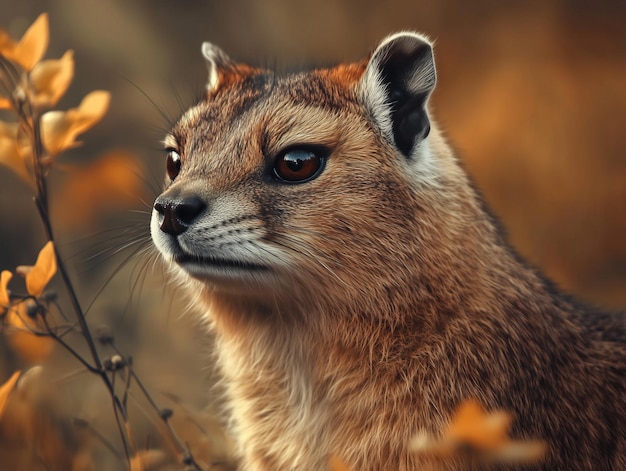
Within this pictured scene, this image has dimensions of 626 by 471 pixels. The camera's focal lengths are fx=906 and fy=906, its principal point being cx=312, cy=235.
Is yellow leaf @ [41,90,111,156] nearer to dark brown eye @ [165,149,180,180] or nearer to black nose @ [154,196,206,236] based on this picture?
black nose @ [154,196,206,236]

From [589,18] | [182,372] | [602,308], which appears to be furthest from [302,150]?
[589,18]

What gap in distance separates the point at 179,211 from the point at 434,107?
3.09m

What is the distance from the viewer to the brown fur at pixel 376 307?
351 centimetres

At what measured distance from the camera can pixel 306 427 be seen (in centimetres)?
376

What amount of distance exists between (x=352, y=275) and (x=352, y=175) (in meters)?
0.41

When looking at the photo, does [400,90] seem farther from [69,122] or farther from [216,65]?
[69,122]

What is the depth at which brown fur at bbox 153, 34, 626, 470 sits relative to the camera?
3508mm

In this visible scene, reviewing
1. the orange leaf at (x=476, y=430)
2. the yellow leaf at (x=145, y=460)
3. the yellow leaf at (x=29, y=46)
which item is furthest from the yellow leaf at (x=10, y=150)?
the orange leaf at (x=476, y=430)

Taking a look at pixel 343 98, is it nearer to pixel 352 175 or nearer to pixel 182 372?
pixel 352 175

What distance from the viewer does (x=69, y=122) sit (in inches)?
135

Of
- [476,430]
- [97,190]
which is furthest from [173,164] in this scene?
[476,430]

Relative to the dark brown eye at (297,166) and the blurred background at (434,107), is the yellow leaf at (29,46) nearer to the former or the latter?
the dark brown eye at (297,166)

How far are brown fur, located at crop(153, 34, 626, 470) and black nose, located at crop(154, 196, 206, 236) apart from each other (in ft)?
0.13

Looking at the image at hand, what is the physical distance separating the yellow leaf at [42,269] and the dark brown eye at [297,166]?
94 cm
